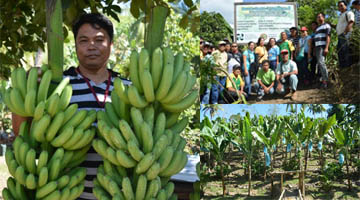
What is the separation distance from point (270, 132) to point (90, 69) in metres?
1.44

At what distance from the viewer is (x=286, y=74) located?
234cm

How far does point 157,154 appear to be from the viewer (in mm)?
1118

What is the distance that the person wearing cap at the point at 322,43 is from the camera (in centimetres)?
231

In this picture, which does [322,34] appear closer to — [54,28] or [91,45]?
[91,45]

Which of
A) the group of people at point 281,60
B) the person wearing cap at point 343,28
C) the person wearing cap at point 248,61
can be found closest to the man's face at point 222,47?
the group of people at point 281,60

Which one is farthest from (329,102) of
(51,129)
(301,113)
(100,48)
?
(51,129)

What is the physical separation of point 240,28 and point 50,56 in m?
1.40

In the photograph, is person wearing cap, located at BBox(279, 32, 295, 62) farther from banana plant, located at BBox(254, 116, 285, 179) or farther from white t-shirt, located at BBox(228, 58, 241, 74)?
banana plant, located at BBox(254, 116, 285, 179)

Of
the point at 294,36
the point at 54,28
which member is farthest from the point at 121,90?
the point at 294,36

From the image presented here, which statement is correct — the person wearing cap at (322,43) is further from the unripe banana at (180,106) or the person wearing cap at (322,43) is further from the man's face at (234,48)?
the unripe banana at (180,106)

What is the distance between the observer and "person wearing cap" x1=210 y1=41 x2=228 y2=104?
7.74 feet

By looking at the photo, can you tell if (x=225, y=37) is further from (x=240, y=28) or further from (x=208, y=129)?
(x=208, y=129)

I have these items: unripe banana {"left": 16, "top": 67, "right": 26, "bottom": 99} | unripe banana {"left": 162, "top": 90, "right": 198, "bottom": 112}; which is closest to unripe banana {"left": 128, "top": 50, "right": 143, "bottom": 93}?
unripe banana {"left": 162, "top": 90, "right": 198, "bottom": 112}

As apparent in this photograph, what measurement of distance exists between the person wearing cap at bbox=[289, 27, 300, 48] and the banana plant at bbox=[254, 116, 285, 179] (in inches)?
20.3
